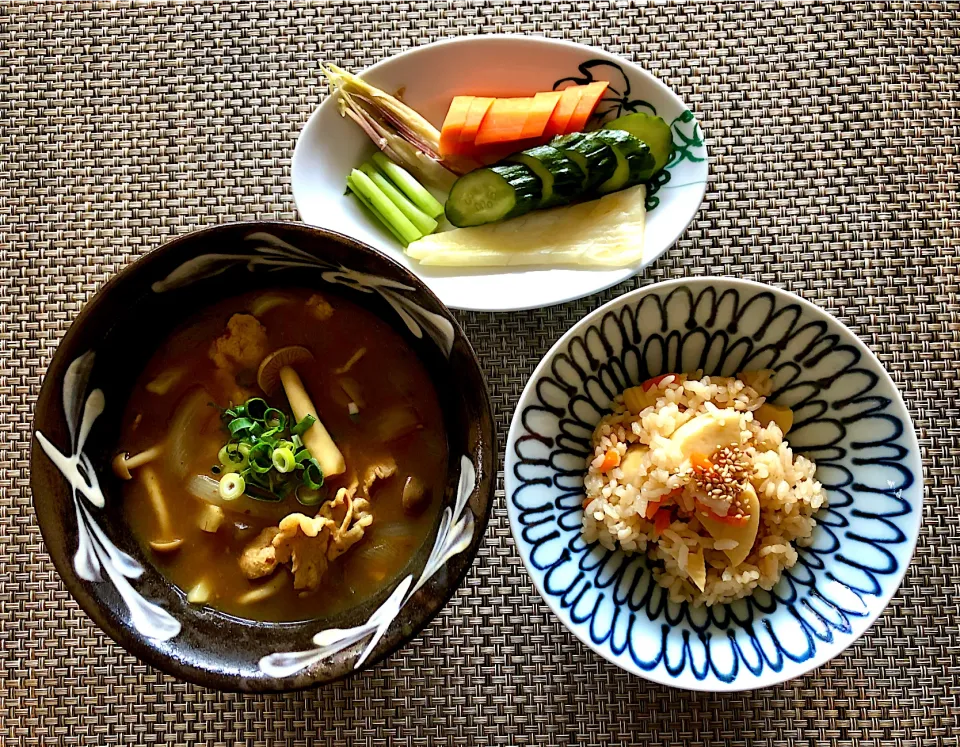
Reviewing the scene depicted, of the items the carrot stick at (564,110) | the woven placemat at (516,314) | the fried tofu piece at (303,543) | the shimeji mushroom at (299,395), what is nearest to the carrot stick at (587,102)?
the carrot stick at (564,110)

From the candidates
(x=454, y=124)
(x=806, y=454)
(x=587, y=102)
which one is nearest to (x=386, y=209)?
(x=454, y=124)

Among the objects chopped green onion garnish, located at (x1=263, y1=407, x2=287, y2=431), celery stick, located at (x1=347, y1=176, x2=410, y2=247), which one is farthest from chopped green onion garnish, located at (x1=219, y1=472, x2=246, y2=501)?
celery stick, located at (x1=347, y1=176, x2=410, y2=247)

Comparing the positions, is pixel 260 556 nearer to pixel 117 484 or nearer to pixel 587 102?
pixel 117 484

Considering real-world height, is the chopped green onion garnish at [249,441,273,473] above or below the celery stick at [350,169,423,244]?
below

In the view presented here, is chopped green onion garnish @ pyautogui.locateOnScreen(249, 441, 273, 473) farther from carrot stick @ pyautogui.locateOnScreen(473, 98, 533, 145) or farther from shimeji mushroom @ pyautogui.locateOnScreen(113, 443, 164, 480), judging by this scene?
carrot stick @ pyautogui.locateOnScreen(473, 98, 533, 145)

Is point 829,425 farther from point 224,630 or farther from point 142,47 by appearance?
point 142,47

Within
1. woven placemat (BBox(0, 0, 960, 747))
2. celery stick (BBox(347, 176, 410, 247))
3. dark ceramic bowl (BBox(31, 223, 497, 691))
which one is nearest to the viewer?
dark ceramic bowl (BBox(31, 223, 497, 691))

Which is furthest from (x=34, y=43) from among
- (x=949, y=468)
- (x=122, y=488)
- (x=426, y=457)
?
(x=949, y=468)

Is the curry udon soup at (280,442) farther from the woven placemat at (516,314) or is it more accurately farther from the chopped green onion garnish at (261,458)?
the woven placemat at (516,314)
